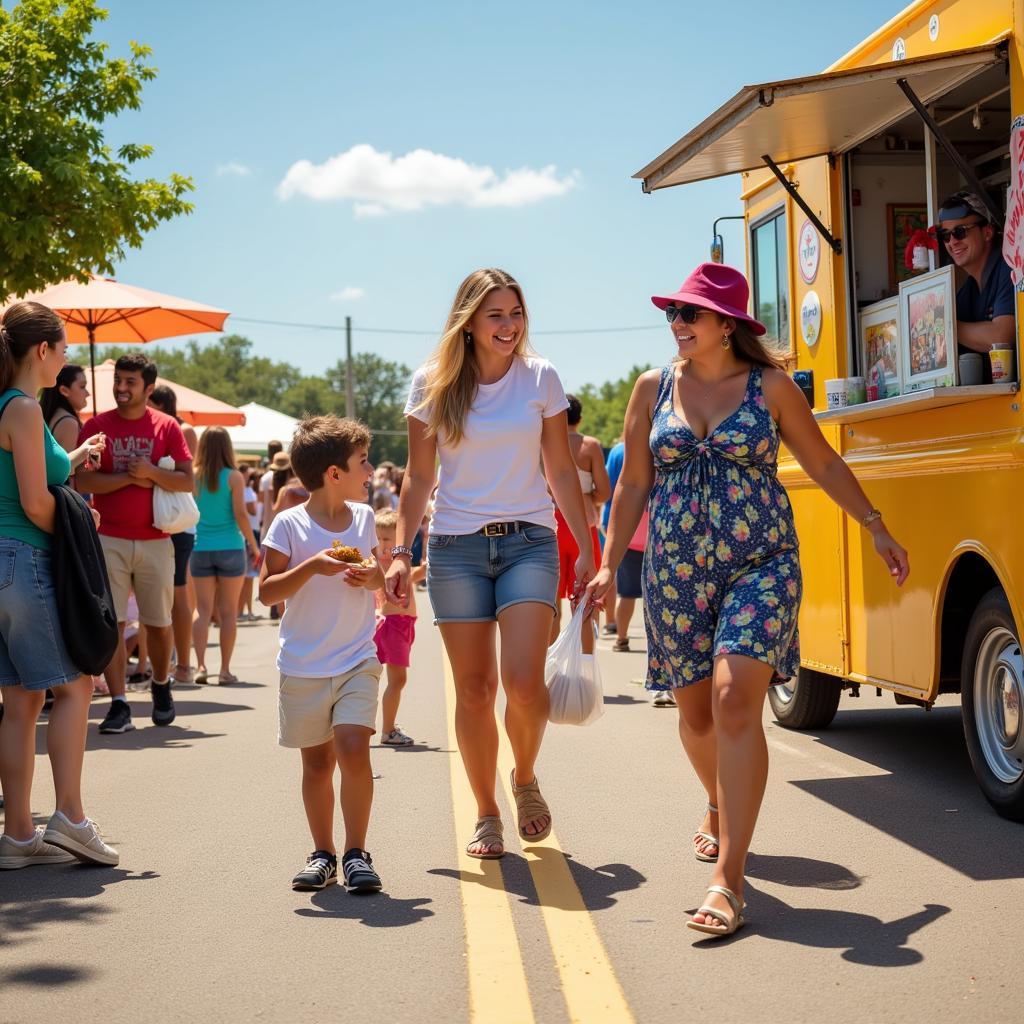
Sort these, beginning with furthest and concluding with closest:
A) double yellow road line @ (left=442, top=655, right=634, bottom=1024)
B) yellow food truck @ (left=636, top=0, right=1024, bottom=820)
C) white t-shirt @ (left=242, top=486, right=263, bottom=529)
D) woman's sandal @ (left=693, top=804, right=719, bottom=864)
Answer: white t-shirt @ (left=242, top=486, right=263, bottom=529)
yellow food truck @ (left=636, top=0, right=1024, bottom=820)
woman's sandal @ (left=693, top=804, right=719, bottom=864)
double yellow road line @ (left=442, top=655, right=634, bottom=1024)

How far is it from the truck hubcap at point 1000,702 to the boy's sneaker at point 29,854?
3.83 meters

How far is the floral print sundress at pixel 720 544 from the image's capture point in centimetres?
500

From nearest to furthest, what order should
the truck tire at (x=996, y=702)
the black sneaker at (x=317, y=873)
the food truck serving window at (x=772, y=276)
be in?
1. the black sneaker at (x=317, y=873)
2. the truck tire at (x=996, y=702)
3. the food truck serving window at (x=772, y=276)

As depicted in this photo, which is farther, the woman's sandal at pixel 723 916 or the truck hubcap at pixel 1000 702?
the truck hubcap at pixel 1000 702

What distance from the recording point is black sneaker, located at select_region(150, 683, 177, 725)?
962cm

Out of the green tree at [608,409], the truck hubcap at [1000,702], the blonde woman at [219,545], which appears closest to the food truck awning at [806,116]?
the truck hubcap at [1000,702]

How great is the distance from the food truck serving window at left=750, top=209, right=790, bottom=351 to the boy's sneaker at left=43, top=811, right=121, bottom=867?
4917mm

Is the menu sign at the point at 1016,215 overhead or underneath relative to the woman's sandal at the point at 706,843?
overhead

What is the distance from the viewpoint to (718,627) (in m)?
5.02

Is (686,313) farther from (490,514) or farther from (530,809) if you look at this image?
(530,809)

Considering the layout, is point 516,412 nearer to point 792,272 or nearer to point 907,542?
point 907,542

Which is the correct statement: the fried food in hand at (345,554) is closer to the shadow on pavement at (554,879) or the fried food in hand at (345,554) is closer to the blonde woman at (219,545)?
the shadow on pavement at (554,879)

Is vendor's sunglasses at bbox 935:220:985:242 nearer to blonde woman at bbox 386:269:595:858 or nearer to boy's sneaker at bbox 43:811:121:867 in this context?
blonde woman at bbox 386:269:595:858

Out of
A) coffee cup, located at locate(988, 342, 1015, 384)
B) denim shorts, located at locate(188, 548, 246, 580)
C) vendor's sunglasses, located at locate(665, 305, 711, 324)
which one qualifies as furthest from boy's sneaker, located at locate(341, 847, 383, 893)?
denim shorts, located at locate(188, 548, 246, 580)
